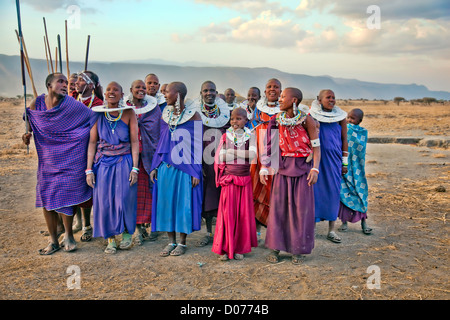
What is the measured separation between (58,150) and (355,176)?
13.6 ft

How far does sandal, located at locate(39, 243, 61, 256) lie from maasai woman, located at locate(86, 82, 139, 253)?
1.81 ft

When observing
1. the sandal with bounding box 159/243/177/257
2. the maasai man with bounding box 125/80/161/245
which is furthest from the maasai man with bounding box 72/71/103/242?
the sandal with bounding box 159/243/177/257

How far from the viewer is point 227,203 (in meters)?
4.54

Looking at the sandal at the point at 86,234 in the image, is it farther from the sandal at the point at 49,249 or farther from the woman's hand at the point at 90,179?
the woman's hand at the point at 90,179

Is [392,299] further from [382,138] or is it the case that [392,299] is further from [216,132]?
[382,138]

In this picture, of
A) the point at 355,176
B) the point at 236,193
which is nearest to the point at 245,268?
the point at 236,193

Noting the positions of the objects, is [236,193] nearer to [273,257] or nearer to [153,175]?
[273,257]

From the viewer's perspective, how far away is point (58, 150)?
15.6 ft

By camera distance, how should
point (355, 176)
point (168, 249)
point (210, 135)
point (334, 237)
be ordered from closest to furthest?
point (168, 249) → point (210, 135) → point (334, 237) → point (355, 176)

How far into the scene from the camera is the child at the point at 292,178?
14.5 ft

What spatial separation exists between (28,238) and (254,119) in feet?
11.8

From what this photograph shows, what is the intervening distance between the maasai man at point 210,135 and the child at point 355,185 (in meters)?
1.92
